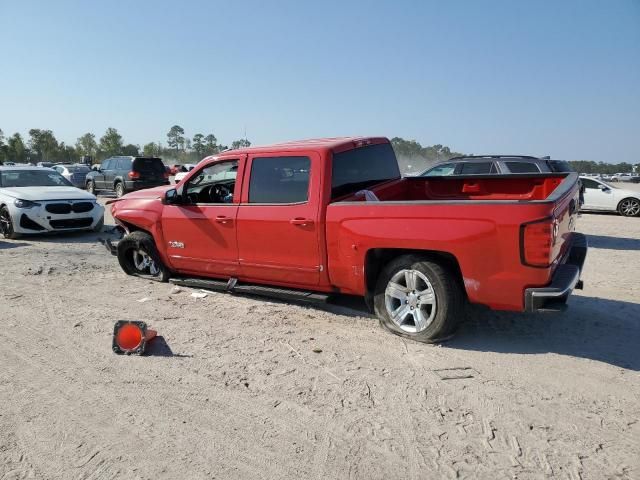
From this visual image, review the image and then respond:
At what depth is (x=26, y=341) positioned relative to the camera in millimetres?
4465

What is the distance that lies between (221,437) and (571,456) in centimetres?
201

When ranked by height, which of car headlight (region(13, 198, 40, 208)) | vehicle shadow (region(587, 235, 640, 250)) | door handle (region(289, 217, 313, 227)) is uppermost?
car headlight (region(13, 198, 40, 208))

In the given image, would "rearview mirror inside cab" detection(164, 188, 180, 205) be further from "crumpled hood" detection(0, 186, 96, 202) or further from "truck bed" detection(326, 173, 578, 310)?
"crumpled hood" detection(0, 186, 96, 202)

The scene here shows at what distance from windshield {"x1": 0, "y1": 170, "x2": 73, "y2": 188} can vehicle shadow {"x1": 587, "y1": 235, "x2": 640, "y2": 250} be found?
12.0 metres

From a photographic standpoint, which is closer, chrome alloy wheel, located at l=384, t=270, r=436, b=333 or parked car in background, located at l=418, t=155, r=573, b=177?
chrome alloy wheel, located at l=384, t=270, r=436, b=333

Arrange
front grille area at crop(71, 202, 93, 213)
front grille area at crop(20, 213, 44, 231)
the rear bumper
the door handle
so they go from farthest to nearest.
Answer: front grille area at crop(71, 202, 93, 213) → front grille area at crop(20, 213, 44, 231) → the door handle → the rear bumper

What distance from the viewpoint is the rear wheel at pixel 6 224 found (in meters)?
10.1

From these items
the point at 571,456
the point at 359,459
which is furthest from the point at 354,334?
the point at 571,456

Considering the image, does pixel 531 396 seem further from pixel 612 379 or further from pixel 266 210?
pixel 266 210

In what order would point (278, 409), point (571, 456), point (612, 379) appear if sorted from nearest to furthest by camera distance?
point (571, 456)
point (278, 409)
point (612, 379)

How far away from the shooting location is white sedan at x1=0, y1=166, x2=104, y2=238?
9961mm

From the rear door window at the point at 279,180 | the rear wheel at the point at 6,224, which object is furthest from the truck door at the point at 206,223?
the rear wheel at the point at 6,224

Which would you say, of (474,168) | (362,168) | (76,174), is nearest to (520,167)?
(474,168)

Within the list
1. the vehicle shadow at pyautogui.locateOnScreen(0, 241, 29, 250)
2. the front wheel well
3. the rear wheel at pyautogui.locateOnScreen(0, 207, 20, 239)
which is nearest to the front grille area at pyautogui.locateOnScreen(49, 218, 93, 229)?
the vehicle shadow at pyautogui.locateOnScreen(0, 241, 29, 250)
